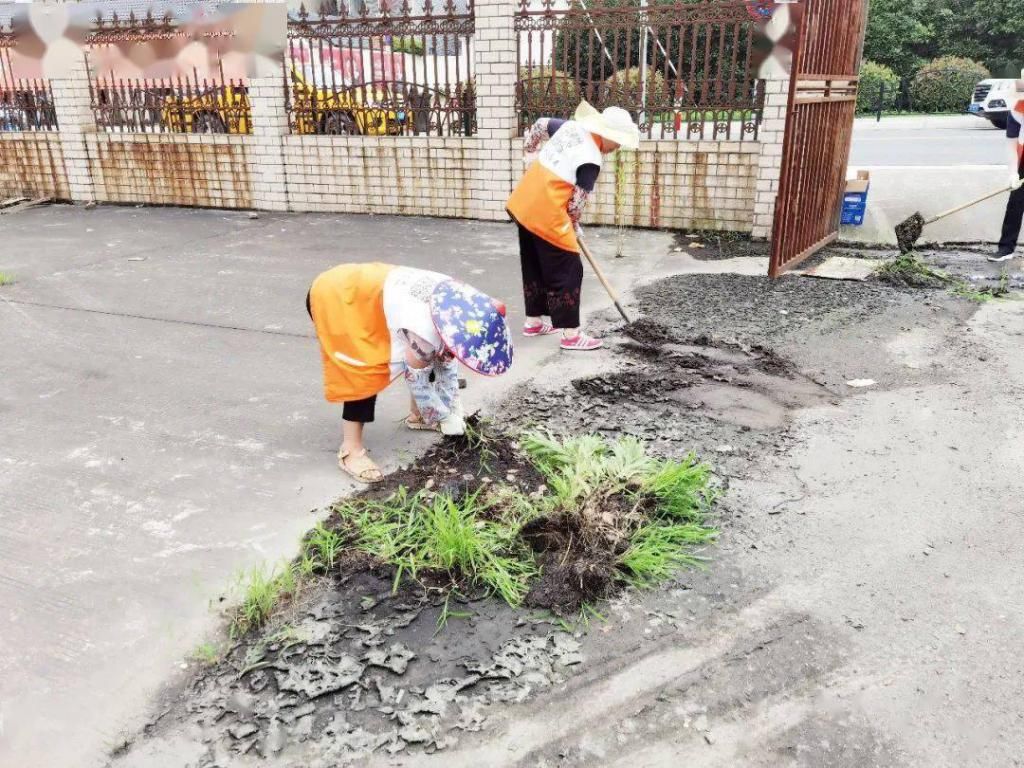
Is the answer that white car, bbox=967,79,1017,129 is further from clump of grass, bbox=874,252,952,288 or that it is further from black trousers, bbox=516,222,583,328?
black trousers, bbox=516,222,583,328

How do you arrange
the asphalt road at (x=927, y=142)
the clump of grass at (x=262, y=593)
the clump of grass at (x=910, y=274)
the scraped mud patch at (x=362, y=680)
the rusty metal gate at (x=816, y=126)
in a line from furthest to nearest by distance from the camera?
the asphalt road at (x=927, y=142) → the clump of grass at (x=910, y=274) → the rusty metal gate at (x=816, y=126) → the clump of grass at (x=262, y=593) → the scraped mud patch at (x=362, y=680)

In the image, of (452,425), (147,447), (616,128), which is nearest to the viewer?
(452,425)

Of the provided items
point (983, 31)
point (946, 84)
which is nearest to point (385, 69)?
point (946, 84)

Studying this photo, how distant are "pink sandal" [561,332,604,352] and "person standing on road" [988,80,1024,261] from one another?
4.40m

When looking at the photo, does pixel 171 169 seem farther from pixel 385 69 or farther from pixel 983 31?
pixel 983 31

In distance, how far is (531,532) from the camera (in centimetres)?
297

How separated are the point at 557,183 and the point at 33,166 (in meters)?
9.44

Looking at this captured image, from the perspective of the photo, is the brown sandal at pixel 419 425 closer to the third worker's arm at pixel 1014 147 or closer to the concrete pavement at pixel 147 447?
the concrete pavement at pixel 147 447

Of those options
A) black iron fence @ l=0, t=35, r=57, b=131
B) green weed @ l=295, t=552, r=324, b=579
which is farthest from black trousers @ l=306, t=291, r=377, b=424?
black iron fence @ l=0, t=35, r=57, b=131

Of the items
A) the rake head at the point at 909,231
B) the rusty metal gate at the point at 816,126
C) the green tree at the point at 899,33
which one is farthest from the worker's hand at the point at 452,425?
the green tree at the point at 899,33

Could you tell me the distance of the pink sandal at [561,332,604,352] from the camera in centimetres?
500

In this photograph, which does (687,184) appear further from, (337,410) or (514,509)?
(514,509)

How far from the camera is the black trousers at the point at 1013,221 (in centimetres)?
696

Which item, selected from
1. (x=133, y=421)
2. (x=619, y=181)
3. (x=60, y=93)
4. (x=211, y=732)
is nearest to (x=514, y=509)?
(x=211, y=732)
